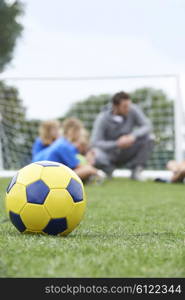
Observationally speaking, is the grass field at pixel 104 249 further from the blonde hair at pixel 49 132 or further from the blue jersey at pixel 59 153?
the blonde hair at pixel 49 132

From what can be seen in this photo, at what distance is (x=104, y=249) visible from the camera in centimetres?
261

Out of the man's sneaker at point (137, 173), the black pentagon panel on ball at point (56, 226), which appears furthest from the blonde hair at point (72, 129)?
the black pentagon panel on ball at point (56, 226)

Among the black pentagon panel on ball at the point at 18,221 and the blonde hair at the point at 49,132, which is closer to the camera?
the black pentagon panel on ball at the point at 18,221

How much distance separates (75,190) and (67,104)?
11186 millimetres

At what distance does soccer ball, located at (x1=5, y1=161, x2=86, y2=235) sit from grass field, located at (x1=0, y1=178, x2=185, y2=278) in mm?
90

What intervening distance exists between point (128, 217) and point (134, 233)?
3.33 ft

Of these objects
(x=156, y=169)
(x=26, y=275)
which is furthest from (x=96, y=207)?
(x=156, y=169)

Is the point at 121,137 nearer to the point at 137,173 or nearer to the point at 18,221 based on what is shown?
the point at 137,173

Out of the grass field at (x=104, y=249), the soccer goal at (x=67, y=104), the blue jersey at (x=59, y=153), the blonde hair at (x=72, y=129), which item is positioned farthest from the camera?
the soccer goal at (x=67, y=104)

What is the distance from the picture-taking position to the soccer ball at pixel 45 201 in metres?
3.10

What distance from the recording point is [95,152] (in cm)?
994

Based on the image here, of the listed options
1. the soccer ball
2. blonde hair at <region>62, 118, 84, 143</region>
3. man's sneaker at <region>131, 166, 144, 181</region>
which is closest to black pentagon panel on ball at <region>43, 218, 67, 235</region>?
the soccer ball

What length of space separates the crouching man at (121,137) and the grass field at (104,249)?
Answer: 5.47 meters

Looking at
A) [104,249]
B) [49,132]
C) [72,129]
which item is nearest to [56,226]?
[104,249]
